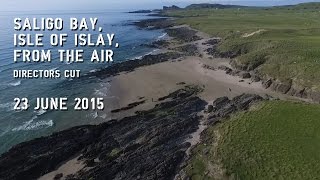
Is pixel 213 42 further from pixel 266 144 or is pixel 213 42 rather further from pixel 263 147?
pixel 263 147

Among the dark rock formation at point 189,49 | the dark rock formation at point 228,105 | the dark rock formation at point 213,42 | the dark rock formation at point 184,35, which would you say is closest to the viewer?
the dark rock formation at point 228,105

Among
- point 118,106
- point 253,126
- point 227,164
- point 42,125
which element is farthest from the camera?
point 118,106

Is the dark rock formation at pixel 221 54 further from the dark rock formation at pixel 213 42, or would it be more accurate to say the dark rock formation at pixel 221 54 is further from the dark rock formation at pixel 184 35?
the dark rock formation at pixel 184 35

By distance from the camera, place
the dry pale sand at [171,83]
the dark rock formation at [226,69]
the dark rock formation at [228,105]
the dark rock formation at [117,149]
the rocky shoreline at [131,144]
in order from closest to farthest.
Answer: the dark rock formation at [117,149] → the rocky shoreline at [131,144] → the dark rock formation at [228,105] → the dry pale sand at [171,83] → the dark rock formation at [226,69]

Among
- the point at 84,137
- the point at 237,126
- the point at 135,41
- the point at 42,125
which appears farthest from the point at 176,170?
the point at 135,41

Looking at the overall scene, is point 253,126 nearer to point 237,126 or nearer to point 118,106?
point 237,126

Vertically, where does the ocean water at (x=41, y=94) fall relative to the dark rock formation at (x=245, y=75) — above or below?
below

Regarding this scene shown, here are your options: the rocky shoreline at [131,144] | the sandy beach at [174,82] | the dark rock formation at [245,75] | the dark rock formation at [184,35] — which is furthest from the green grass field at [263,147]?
the dark rock formation at [184,35]
